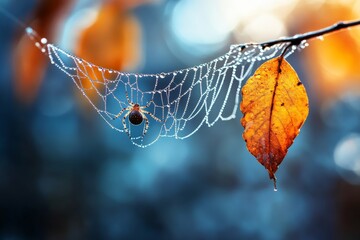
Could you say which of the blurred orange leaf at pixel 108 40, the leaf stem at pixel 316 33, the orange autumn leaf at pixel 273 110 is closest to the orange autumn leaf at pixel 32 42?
the blurred orange leaf at pixel 108 40

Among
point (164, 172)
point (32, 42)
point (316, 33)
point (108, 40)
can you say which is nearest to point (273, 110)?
point (316, 33)

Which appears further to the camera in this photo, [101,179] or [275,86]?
[101,179]

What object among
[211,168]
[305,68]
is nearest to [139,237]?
[211,168]

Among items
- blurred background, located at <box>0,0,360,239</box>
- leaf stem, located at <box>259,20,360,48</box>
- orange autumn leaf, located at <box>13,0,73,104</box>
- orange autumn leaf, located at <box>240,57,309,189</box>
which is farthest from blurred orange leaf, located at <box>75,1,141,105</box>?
blurred background, located at <box>0,0,360,239</box>

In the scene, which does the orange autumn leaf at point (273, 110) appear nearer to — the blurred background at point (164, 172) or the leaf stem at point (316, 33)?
the leaf stem at point (316, 33)

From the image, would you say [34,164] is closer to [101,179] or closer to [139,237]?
[101,179]

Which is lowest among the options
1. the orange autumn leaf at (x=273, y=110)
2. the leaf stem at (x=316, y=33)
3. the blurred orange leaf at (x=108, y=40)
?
the orange autumn leaf at (x=273, y=110)
